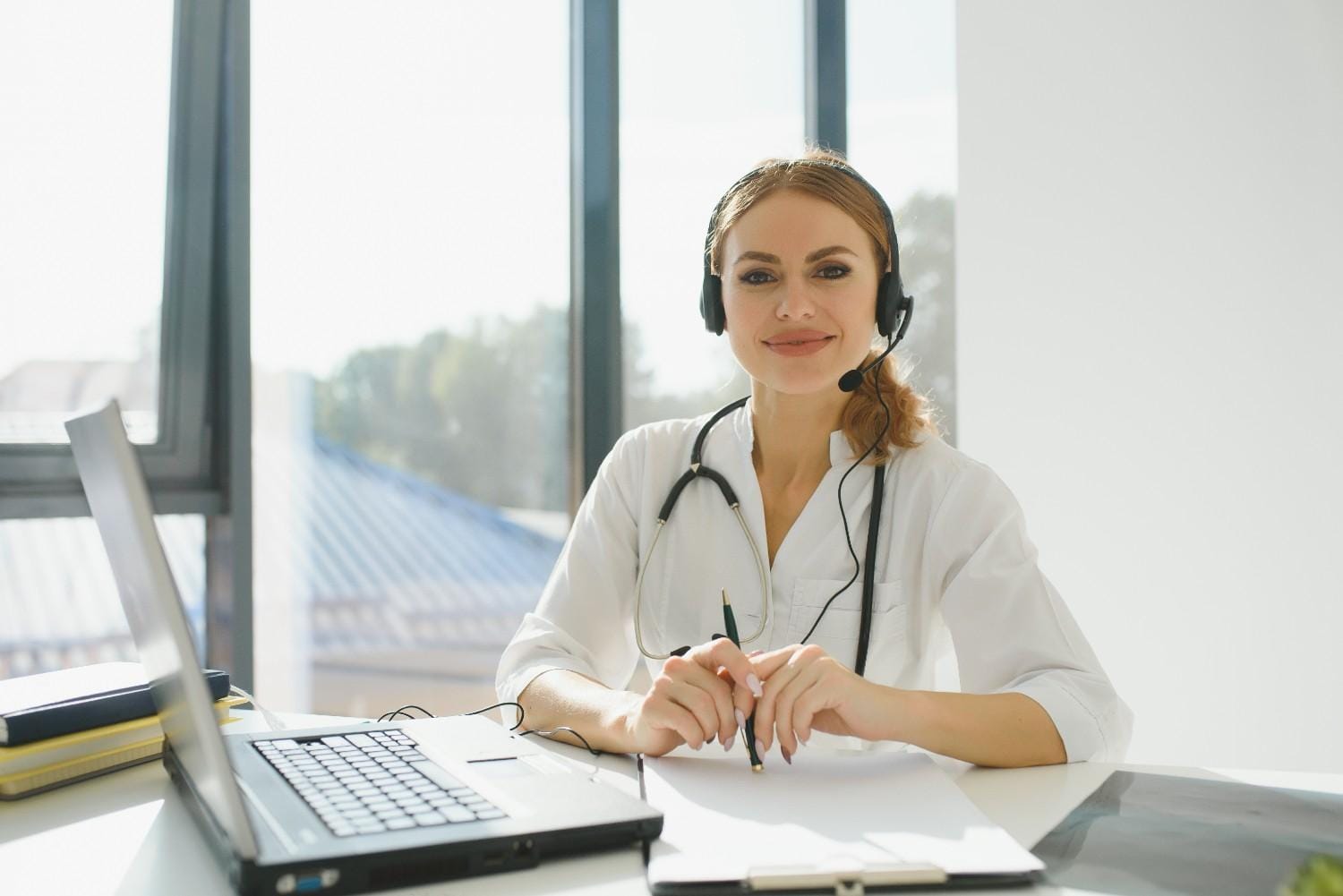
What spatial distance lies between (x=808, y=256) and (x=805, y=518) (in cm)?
37

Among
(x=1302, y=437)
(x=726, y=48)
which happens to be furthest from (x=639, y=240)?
(x=1302, y=437)

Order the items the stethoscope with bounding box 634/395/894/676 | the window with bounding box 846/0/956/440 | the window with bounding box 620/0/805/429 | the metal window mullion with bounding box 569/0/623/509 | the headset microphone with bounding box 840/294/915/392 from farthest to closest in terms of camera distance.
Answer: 1. the window with bounding box 846/0/956/440
2. the window with bounding box 620/0/805/429
3. the metal window mullion with bounding box 569/0/623/509
4. the headset microphone with bounding box 840/294/915/392
5. the stethoscope with bounding box 634/395/894/676

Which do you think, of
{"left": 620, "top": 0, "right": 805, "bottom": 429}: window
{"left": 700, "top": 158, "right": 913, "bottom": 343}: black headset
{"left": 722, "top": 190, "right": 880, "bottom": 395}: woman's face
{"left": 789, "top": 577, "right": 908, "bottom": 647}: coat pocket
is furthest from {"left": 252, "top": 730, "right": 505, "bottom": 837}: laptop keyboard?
{"left": 620, "top": 0, "right": 805, "bottom": 429}: window

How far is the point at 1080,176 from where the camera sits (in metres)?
2.52

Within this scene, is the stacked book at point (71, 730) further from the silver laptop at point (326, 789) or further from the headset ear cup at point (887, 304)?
the headset ear cup at point (887, 304)

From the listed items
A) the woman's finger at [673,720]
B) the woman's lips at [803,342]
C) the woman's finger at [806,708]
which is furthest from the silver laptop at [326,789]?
the woman's lips at [803,342]

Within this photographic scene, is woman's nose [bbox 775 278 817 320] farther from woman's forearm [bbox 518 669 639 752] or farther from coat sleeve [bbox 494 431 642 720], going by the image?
woman's forearm [bbox 518 669 639 752]

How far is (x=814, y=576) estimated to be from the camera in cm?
149

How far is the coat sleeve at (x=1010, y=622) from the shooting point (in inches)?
45.5

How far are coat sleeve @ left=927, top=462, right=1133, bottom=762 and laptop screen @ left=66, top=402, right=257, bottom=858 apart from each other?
806mm

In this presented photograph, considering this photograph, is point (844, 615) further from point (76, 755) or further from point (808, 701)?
point (76, 755)

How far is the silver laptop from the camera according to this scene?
67cm

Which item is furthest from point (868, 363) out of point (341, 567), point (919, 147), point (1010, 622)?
point (919, 147)

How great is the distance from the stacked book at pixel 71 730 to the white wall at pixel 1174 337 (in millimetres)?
2045
